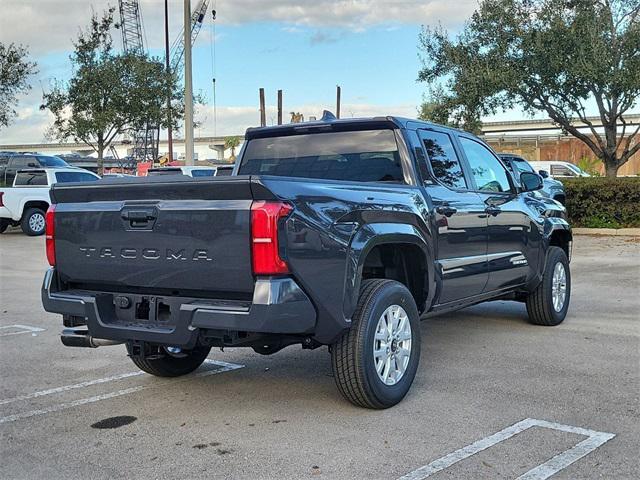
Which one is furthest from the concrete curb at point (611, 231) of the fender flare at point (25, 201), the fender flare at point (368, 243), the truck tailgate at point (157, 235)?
the truck tailgate at point (157, 235)

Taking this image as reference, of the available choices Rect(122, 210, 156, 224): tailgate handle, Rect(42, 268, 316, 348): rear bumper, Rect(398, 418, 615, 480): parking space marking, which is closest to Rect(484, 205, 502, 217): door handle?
Rect(398, 418, 615, 480): parking space marking

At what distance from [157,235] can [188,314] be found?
522 millimetres

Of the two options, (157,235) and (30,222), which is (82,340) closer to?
(157,235)

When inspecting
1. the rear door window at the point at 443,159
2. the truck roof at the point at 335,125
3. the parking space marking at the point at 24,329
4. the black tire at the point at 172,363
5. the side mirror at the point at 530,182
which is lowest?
the parking space marking at the point at 24,329

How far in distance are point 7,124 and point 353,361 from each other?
28.7 meters

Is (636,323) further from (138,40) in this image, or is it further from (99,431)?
(138,40)

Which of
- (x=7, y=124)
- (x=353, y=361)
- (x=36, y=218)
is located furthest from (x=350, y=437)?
(x=7, y=124)

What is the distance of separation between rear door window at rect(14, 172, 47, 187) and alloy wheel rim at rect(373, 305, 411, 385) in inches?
647

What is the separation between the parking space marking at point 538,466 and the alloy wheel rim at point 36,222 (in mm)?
17503

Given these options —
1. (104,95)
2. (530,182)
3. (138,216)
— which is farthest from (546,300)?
(104,95)

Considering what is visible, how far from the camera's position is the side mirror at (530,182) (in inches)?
278

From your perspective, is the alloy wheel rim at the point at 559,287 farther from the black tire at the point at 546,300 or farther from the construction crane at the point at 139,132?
the construction crane at the point at 139,132

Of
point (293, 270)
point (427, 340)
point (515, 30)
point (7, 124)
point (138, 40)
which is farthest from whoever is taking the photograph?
point (138, 40)

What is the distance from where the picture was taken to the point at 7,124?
2961 centimetres
